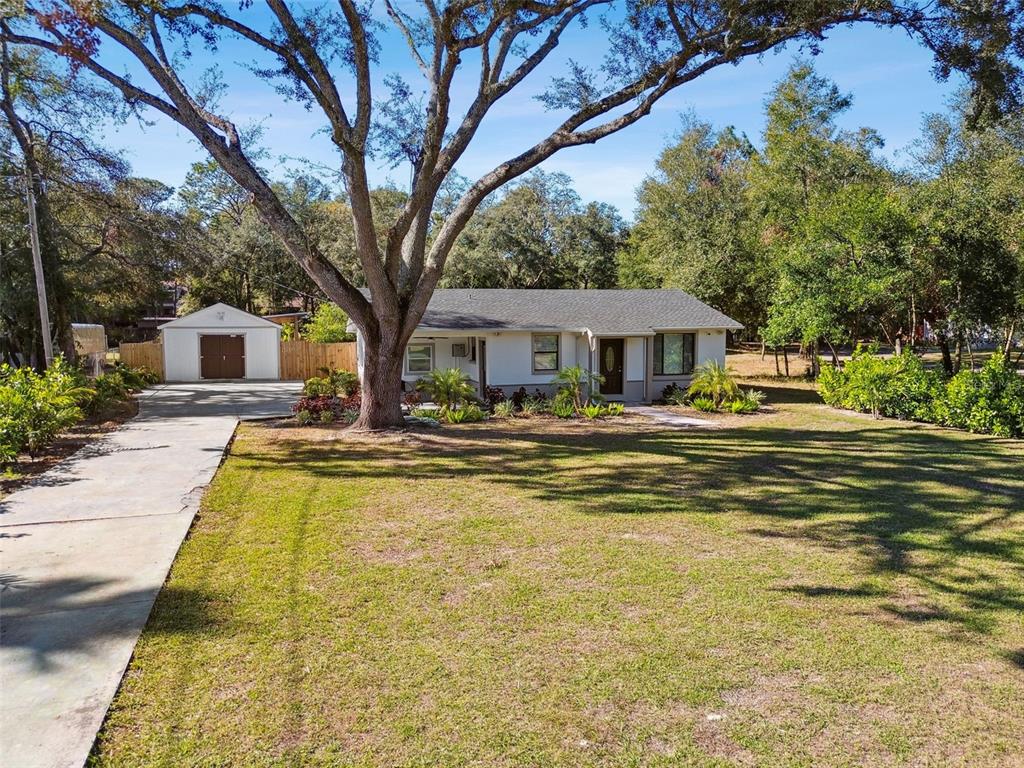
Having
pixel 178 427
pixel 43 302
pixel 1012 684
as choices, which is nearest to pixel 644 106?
pixel 1012 684

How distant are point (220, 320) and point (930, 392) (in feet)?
78.4

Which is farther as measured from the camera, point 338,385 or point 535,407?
point 338,385

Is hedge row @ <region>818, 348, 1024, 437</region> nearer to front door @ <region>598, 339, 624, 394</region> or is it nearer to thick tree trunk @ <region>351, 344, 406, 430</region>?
front door @ <region>598, 339, 624, 394</region>

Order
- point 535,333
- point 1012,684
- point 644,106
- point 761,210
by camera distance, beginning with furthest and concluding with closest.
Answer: point 761,210
point 535,333
point 644,106
point 1012,684

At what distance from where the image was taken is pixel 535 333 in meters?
19.2

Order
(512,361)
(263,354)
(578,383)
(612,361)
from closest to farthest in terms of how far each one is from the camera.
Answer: (578,383) → (512,361) → (612,361) → (263,354)

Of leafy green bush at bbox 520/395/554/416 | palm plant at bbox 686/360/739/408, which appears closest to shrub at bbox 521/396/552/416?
leafy green bush at bbox 520/395/554/416

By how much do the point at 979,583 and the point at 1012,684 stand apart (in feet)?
5.98

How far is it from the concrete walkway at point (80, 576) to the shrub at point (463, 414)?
17.1 ft

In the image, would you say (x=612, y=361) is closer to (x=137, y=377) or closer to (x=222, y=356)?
(x=137, y=377)

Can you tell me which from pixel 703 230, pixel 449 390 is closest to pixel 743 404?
pixel 449 390

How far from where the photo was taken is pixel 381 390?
13695mm

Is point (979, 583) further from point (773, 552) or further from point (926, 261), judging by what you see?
point (926, 261)

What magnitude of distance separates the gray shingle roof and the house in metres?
0.03
